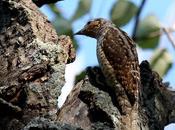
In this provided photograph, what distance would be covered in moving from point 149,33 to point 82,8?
47cm

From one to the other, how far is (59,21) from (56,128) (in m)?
1.48

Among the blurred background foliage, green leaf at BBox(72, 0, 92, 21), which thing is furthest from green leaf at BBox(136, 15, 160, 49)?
green leaf at BBox(72, 0, 92, 21)

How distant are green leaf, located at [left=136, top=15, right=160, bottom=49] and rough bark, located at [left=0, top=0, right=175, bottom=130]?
0.60 meters

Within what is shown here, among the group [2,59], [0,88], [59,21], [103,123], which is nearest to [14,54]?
[2,59]

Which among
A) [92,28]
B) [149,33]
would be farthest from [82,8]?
[92,28]

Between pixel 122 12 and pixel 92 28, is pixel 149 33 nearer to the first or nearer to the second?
pixel 122 12

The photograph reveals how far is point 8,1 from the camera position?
3.28 m

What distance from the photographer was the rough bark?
2.79m

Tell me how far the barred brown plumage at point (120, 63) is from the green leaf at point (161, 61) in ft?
0.75

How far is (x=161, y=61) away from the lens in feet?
13.2

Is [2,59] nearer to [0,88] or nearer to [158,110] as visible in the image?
[0,88]

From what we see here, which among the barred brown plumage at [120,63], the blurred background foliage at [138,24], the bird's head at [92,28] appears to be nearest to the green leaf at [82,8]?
the blurred background foliage at [138,24]

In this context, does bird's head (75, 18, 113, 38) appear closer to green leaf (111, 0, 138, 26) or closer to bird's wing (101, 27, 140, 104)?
bird's wing (101, 27, 140, 104)

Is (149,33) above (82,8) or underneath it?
underneath
